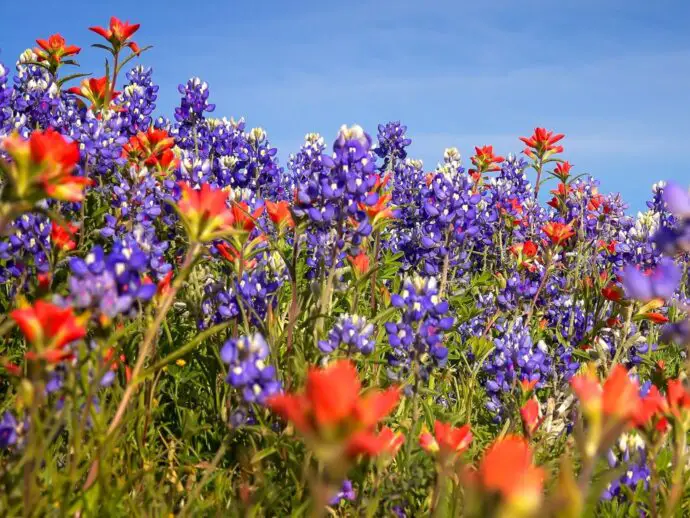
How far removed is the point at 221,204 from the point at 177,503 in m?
1.34

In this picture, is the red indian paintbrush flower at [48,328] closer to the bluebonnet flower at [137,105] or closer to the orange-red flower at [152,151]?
the orange-red flower at [152,151]

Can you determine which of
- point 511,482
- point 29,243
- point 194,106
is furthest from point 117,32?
point 511,482

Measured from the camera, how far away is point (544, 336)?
5.98 meters

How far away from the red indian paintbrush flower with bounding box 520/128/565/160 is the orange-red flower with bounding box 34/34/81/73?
4.54m

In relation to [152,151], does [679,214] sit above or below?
below

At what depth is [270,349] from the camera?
108 inches

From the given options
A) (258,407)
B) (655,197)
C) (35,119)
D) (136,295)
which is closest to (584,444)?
(136,295)

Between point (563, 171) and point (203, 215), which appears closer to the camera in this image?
point (203, 215)

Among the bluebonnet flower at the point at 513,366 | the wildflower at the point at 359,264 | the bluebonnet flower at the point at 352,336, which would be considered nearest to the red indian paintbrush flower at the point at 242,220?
the bluebonnet flower at the point at 352,336

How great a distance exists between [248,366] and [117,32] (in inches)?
144

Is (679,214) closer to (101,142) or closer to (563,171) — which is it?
(101,142)

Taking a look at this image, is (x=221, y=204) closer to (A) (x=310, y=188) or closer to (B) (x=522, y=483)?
(A) (x=310, y=188)

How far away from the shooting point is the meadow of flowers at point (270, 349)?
1528 mm

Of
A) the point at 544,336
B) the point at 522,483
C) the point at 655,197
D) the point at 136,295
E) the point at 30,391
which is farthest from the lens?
the point at 655,197
